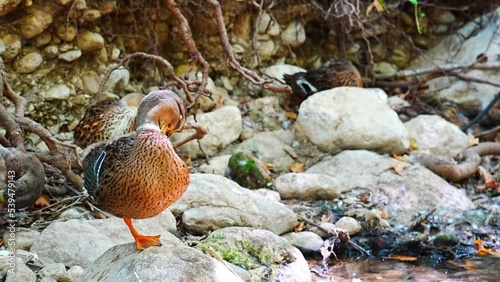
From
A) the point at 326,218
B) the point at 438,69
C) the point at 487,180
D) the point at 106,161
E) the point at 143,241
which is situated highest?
the point at 106,161

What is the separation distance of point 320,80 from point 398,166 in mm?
1687

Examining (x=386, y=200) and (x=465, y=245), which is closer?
(x=465, y=245)

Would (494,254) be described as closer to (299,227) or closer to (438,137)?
(299,227)

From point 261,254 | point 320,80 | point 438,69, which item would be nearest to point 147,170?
point 261,254

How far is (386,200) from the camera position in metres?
6.20

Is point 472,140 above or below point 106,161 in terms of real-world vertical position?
below

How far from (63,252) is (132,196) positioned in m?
1.13

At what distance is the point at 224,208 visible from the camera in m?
5.25

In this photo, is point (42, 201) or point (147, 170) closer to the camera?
point (147, 170)

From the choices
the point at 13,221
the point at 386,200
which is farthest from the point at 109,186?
the point at 386,200

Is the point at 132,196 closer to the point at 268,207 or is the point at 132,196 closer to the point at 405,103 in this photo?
the point at 268,207

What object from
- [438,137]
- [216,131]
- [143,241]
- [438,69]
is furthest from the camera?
[438,69]

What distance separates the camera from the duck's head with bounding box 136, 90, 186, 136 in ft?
10.8

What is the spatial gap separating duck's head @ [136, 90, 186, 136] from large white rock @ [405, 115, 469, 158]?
4.28 m
